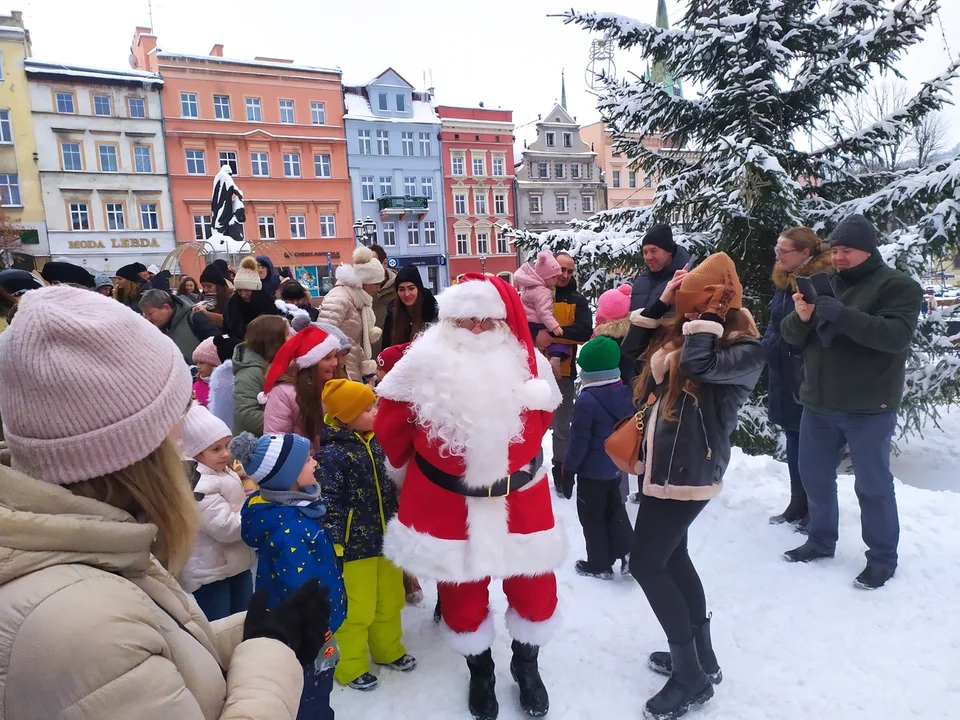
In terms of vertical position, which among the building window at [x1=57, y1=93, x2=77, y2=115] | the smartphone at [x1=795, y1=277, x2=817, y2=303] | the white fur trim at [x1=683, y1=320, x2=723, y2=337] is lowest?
the white fur trim at [x1=683, y1=320, x2=723, y2=337]

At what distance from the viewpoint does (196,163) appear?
30562mm

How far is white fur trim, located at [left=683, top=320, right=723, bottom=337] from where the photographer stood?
2465mm

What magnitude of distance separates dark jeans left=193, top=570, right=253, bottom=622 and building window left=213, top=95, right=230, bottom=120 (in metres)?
33.9

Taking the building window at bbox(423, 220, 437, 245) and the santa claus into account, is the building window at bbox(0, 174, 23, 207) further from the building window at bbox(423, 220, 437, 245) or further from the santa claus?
the santa claus

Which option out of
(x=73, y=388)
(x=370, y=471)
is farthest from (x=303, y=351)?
(x=73, y=388)

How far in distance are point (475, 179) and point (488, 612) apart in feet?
119

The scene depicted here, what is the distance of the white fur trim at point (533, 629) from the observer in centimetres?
269

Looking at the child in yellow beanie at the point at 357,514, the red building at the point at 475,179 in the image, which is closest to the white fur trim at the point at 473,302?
the child in yellow beanie at the point at 357,514

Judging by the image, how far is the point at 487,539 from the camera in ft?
8.34

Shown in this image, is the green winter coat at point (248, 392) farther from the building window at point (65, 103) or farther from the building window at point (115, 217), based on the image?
the building window at point (65, 103)

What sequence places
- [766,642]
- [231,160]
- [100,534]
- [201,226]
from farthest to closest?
[231,160], [201,226], [766,642], [100,534]

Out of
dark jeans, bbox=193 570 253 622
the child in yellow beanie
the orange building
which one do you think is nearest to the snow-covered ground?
the child in yellow beanie

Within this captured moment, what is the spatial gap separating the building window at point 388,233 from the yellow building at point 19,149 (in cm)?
1637

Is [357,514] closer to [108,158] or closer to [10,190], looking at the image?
[10,190]
